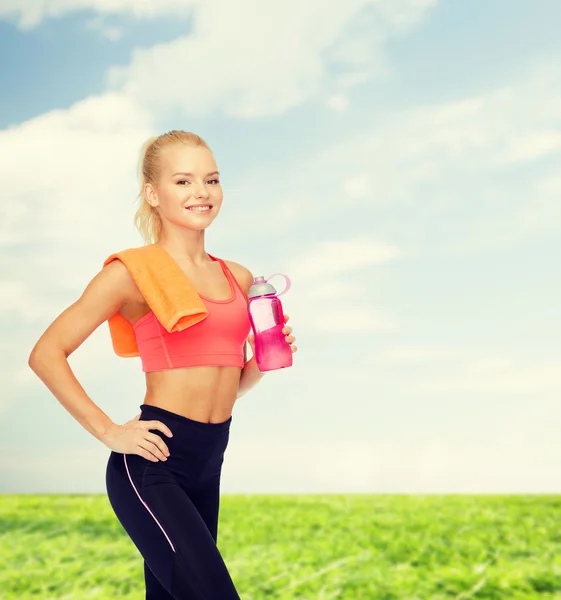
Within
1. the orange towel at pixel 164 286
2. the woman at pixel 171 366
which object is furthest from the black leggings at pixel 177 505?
the orange towel at pixel 164 286

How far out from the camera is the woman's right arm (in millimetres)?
2252

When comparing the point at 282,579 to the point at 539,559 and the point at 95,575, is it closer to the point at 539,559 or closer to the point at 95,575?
the point at 95,575

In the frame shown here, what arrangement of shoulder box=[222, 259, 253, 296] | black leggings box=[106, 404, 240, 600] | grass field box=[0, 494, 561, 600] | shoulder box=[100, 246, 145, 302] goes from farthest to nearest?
grass field box=[0, 494, 561, 600] < shoulder box=[222, 259, 253, 296] < shoulder box=[100, 246, 145, 302] < black leggings box=[106, 404, 240, 600]

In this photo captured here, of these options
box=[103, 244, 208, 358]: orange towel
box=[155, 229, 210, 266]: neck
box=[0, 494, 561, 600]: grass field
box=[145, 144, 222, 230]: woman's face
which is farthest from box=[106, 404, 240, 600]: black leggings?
box=[0, 494, 561, 600]: grass field

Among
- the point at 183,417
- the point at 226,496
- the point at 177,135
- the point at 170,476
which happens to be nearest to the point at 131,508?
the point at 170,476

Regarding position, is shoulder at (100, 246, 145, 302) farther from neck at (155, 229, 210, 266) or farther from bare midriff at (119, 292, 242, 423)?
neck at (155, 229, 210, 266)

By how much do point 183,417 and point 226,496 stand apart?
16.4 feet

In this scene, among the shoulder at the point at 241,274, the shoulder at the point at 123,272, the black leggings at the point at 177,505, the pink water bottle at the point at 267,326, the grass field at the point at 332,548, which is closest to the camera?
the black leggings at the point at 177,505

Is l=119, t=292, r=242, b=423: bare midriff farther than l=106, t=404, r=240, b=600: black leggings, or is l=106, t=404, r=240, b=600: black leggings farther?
l=119, t=292, r=242, b=423: bare midriff

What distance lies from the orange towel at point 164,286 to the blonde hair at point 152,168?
0.21 m

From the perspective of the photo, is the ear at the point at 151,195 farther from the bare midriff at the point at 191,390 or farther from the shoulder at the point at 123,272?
the bare midriff at the point at 191,390

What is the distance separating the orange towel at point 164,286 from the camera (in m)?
2.33

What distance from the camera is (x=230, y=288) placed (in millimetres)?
2637

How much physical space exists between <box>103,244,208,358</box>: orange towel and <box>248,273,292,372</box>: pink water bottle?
203 millimetres
